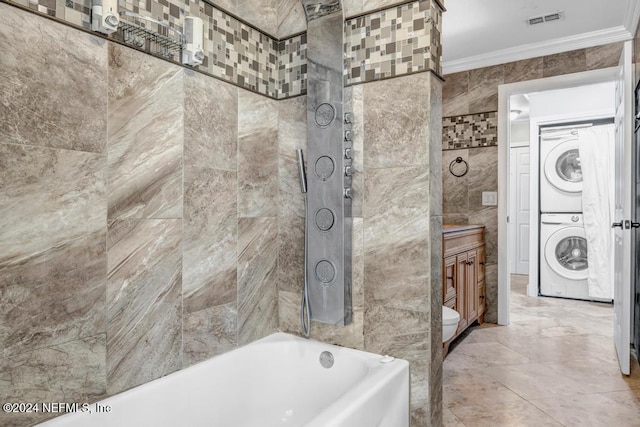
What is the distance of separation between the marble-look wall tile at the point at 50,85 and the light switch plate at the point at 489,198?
3321mm

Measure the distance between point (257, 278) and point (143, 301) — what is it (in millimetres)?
614

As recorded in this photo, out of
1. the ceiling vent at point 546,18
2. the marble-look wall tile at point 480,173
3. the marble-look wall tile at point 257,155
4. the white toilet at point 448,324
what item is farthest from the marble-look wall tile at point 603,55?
the marble-look wall tile at point 257,155

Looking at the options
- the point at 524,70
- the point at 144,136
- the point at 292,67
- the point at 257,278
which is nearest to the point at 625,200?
the point at 524,70

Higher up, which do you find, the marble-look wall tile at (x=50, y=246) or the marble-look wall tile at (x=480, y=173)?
the marble-look wall tile at (x=480, y=173)

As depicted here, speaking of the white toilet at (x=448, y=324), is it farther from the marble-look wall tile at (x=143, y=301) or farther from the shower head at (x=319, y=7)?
the shower head at (x=319, y=7)

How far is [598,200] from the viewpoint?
4.74 m

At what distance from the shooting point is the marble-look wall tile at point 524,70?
362cm

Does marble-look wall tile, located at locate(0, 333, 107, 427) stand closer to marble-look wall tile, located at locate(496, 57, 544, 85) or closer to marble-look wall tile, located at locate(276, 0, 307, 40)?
marble-look wall tile, located at locate(276, 0, 307, 40)

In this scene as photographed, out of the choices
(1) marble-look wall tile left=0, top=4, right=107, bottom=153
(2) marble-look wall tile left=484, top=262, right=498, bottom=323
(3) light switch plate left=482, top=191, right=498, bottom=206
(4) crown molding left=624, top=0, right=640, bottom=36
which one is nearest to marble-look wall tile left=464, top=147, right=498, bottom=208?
(3) light switch plate left=482, top=191, right=498, bottom=206

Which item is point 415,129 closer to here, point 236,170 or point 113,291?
point 236,170

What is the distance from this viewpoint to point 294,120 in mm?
2072

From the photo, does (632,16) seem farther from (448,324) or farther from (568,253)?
(568,253)

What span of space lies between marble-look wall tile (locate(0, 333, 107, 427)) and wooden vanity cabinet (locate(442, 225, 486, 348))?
2.09 meters

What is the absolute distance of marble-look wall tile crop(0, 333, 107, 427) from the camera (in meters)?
1.17
